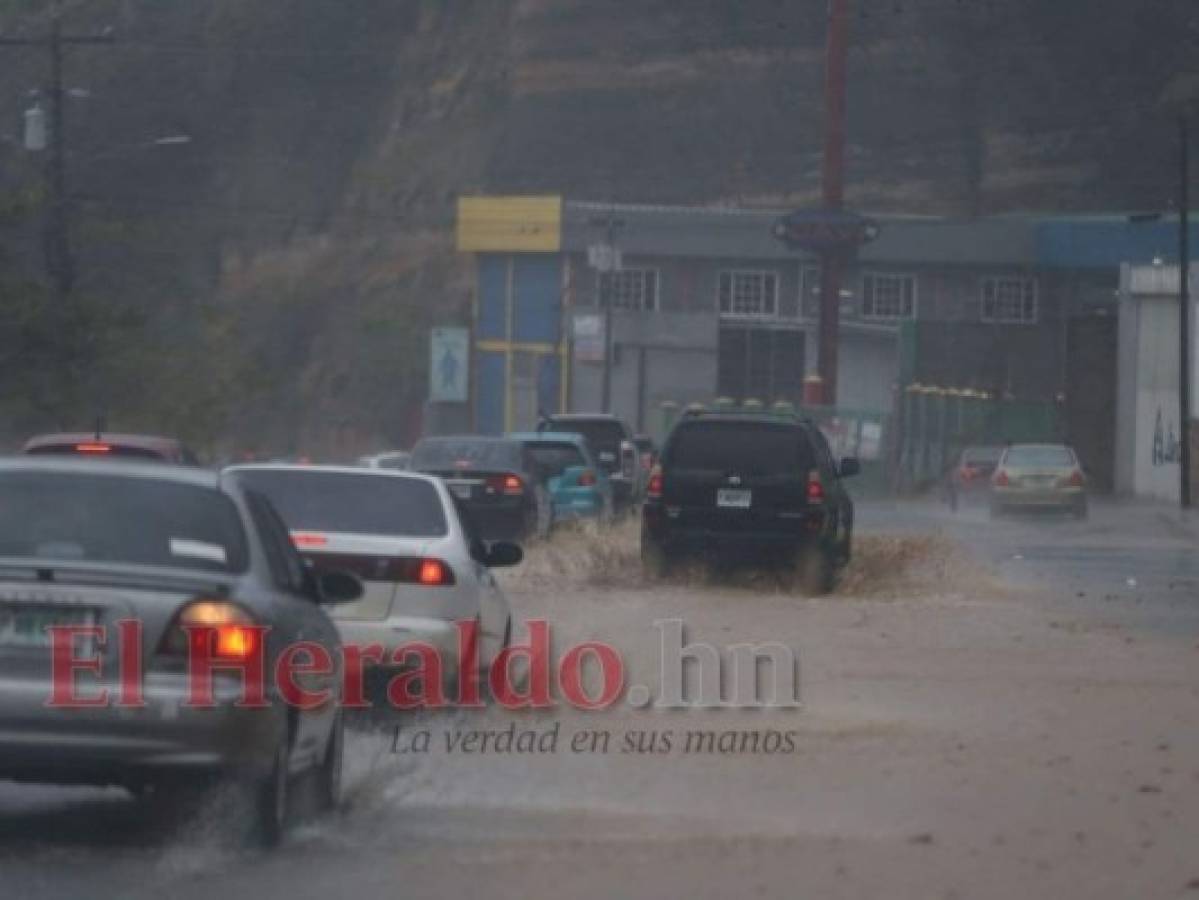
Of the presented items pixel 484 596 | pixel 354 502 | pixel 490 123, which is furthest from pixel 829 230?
pixel 484 596

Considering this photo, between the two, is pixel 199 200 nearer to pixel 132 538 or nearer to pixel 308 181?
pixel 308 181

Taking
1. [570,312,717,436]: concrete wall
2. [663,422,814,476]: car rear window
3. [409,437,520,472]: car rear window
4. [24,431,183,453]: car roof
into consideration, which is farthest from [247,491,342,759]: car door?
Result: [570,312,717,436]: concrete wall

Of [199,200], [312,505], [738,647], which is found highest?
[199,200]

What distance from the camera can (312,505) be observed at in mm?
15555

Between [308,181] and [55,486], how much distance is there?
108652 millimetres

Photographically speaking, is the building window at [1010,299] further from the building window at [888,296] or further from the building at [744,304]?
the building window at [888,296]

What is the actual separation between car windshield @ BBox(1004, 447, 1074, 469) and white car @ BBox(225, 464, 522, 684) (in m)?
31.8

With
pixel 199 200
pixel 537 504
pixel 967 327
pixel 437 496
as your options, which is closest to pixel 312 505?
A: pixel 437 496

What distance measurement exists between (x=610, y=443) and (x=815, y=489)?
18833 mm

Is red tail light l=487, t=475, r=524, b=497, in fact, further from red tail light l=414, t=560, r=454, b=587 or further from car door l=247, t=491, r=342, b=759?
car door l=247, t=491, r=342, b=759

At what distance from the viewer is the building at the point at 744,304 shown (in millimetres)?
77562

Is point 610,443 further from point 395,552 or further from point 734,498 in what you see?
point 395,552

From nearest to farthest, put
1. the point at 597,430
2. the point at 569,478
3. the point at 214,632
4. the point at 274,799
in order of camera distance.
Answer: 1. the point at 214,632
2. the point at 274,799
3. the point at 569,478
4. the point at 597,430

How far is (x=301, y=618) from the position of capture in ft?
34.7
